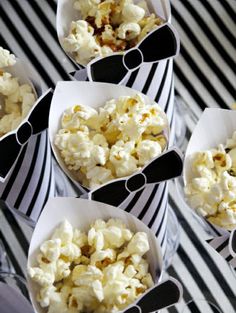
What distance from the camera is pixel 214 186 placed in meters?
1.25

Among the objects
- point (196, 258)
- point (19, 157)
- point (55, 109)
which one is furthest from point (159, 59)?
point (196, 258)

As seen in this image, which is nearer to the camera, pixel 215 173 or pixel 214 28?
pixel 215 173

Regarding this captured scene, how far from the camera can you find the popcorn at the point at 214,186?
1237mm

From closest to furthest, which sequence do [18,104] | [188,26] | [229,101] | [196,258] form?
[18,104] < [196,258] < [229,101] < [188,26]

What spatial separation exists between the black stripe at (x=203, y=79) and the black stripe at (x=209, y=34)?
0.07m

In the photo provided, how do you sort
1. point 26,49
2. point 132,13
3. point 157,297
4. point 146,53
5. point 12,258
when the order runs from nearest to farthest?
point 157,297
point 146,53
point 132,13
point 12,258
point 26,49

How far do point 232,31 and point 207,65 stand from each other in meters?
0.12

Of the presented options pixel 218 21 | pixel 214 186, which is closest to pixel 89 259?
pixel 214 186

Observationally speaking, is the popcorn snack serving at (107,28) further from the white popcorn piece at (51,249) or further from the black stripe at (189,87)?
the white popcorn piece at (51,249)

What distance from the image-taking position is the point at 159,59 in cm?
135

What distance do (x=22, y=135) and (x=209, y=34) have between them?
27.8 inches

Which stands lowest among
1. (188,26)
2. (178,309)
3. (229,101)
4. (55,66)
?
(178,309)

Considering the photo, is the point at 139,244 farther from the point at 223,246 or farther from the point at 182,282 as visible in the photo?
the point at 182,282

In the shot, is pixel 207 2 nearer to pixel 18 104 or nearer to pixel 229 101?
pixel 229 101
